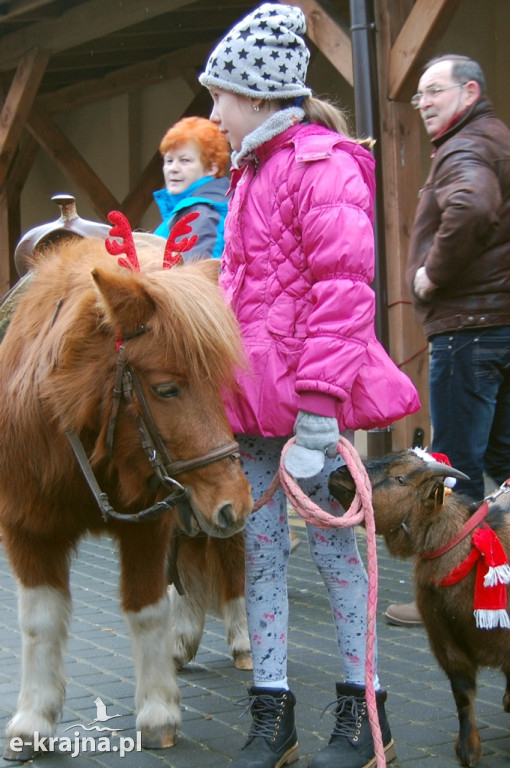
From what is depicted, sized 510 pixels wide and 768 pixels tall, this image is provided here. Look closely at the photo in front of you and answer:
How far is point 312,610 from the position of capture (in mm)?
5570

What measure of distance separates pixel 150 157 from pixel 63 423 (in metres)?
10.1

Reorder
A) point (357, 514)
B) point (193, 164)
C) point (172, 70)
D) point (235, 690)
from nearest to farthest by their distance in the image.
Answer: point (357, 514) → point (235, 690) → point (193, 164) → point (172, 70)

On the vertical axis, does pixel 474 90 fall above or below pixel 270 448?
above

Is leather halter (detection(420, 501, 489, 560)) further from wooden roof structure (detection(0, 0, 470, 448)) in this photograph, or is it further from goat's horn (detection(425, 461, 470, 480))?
wooden roof structure (detection(0, 0, 470, 448))

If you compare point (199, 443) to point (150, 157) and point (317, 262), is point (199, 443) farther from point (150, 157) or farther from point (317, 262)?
point (150, 157)

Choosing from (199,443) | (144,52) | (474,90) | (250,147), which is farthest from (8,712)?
(144,52)

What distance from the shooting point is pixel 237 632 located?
15.1 ft

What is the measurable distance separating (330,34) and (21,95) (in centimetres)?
389

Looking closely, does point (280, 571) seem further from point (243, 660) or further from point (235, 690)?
point (243, 660)

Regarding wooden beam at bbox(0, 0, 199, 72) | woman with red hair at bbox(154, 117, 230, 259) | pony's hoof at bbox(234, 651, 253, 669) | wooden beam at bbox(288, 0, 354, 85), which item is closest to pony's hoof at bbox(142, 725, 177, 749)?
pony's hoof at bbox(234, 651, 253, 669)

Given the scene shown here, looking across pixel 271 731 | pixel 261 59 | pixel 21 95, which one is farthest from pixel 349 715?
pixel 21 95

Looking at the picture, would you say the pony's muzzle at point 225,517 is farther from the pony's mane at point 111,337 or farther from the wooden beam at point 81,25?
the wooden beam at point 81,25

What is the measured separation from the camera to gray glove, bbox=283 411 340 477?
3012mm

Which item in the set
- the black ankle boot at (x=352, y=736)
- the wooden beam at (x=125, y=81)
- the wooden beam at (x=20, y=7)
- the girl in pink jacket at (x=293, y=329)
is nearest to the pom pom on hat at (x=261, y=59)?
the girl in pink jacket at (x=293, y=329)
